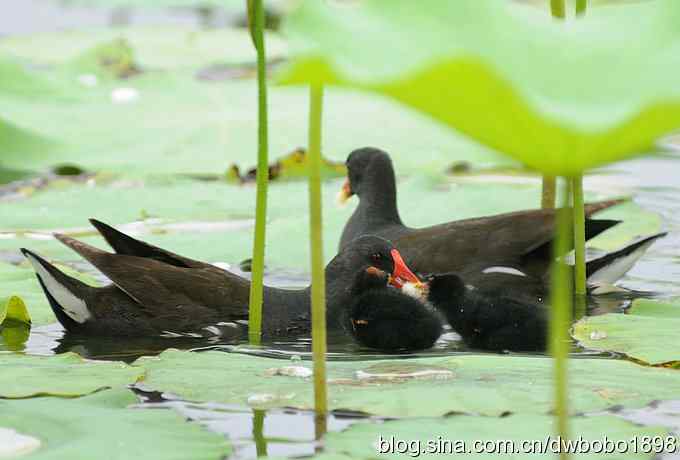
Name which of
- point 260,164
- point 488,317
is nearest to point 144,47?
point 488,317

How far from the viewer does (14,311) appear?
4051 mm

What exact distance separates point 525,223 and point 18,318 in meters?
1.85

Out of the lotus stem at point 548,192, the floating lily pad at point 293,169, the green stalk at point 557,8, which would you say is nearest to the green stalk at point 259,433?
the green stalk at point 557,8

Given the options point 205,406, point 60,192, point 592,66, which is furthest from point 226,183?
point 592,66

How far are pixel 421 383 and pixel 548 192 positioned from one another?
6.67 feet

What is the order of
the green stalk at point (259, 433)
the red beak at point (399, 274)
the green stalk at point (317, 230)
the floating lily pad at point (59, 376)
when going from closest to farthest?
the green stalk at point (317, 230) → the green stalk at point (259, 433) → the floating lily pad at point (59, 376) → the red beak at point (399, 274)

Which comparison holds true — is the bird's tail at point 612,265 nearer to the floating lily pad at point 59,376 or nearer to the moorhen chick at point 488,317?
the moorhen chick at point 488,317

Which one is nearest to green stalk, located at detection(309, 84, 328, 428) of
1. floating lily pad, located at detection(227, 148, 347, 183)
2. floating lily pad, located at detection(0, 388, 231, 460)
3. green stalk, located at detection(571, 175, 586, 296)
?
floating lily pad, located at detection(0, 388, 231, 460)

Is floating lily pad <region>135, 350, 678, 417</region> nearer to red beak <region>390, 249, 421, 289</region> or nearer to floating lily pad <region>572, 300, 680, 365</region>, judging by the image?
floating lily pad <region>572, 300, 680, 365</region>

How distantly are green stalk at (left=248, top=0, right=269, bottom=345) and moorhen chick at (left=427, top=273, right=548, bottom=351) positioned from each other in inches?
26.8

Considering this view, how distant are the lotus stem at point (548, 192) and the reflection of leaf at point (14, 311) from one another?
193cm

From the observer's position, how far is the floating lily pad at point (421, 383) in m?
2.86

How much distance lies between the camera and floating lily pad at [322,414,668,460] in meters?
2.50

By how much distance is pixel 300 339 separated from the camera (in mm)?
4125
